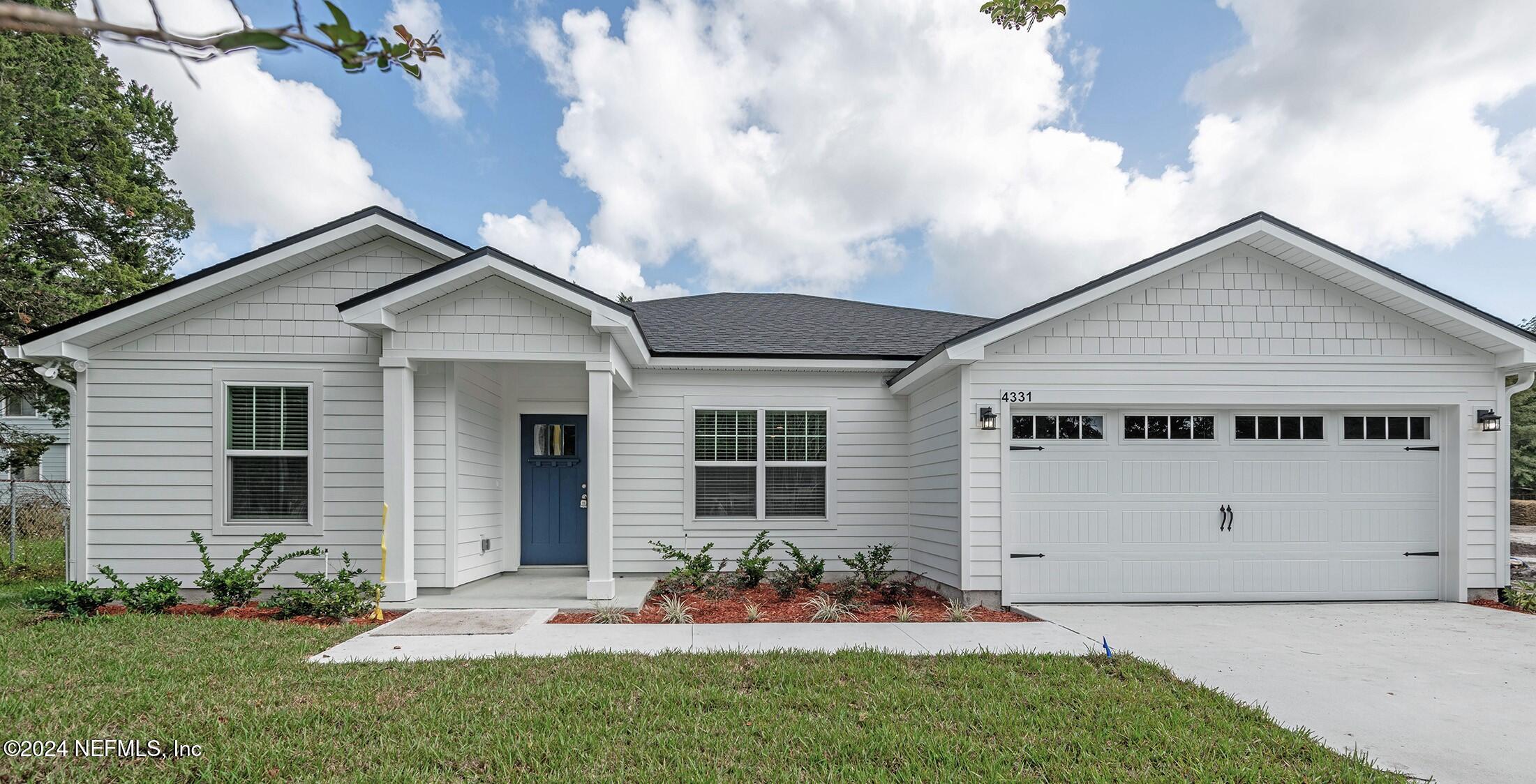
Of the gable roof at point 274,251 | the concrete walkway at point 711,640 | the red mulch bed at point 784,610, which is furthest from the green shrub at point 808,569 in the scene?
the gable roof at point 274,251

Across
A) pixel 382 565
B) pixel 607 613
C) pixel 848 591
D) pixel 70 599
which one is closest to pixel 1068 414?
pixel 848 591

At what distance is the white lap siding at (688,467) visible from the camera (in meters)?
9.34

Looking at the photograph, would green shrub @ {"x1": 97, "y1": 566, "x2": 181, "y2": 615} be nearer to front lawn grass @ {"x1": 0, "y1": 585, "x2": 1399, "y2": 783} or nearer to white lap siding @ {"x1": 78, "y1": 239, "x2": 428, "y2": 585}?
white lap siding @ {"x1": 78, "y1": 239, "x2": 428, "y2": 585}

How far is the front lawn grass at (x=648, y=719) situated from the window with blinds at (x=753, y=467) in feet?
13.2

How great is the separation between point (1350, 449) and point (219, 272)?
11827 mm

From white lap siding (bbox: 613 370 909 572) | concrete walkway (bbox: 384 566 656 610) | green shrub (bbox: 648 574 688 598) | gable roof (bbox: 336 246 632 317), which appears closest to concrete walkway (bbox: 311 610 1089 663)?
concrete walkway (bbox: 384 566 656 610)

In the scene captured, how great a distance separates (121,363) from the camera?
8.05 metres

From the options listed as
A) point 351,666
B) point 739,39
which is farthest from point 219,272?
point 739,39

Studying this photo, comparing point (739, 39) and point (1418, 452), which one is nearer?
point (1418, 452)

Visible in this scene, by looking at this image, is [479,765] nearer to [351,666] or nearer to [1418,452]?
[351,666]

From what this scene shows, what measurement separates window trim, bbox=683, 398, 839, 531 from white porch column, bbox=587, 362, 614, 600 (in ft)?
6.38

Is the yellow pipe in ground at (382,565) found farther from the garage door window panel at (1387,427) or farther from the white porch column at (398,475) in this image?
the garage door window panel at (1387,427)

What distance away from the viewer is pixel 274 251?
7848mm

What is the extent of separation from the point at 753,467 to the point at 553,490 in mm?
2738
